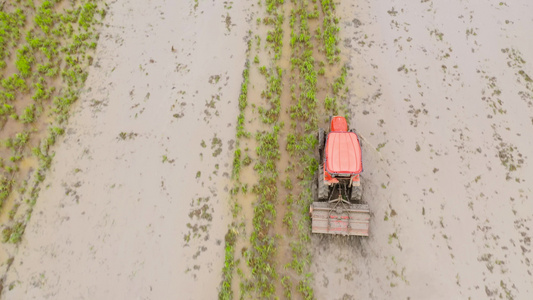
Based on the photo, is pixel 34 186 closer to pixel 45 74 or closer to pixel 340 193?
pixel 45 74

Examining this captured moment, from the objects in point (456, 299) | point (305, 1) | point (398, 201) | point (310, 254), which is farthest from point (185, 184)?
point (305, 1)

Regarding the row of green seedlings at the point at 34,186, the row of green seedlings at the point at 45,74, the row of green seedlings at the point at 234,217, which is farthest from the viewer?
the row of green seedlings at the point at 45,74

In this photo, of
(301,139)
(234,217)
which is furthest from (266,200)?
(301,139)

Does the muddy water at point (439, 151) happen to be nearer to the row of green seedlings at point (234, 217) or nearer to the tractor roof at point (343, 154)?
the tractor roof at point (343, 154)

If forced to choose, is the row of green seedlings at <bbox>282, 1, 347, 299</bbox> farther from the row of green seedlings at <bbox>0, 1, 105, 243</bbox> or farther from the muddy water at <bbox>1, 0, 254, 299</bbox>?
the row of green seedlings at <bbox>0, 1, 105, 243</bbox>

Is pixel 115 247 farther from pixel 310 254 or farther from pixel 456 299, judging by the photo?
pixel 456 299

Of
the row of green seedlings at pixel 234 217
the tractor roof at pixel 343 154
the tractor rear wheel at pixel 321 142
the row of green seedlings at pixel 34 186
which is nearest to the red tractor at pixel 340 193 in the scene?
the tractor roof at pixel 343 154
